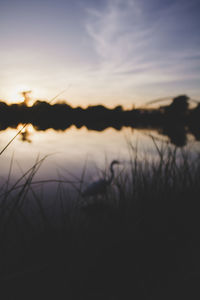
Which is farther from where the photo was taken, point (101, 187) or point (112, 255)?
point (101, 187)

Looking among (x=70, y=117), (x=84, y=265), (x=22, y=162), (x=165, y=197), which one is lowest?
(x=84, y=265)

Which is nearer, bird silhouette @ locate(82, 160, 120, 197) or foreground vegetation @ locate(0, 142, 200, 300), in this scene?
foreground vegetation @ locate(0, 142, 200, 300)

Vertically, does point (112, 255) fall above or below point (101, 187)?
below

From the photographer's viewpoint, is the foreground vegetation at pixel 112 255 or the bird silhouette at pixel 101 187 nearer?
the foreground vegetation at pixel 112 255

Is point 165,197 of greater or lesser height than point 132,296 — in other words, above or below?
above

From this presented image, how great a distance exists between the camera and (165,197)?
167cm

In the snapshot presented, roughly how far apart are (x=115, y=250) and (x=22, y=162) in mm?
5195

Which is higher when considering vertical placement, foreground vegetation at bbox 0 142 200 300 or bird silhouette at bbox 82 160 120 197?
bird silhouette at bbox 82 160 120 197

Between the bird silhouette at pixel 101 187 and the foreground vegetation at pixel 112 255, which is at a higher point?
the bird silhouette at pixel 101 187

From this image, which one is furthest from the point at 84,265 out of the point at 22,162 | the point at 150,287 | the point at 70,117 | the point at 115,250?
the point at 70,117

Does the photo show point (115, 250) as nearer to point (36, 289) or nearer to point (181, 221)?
point (36, 289)

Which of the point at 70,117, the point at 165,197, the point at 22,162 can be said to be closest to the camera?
the point at 165,197

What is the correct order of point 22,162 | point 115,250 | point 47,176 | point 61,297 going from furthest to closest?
point 22,162 → point 47,176 → point 115,250 → point 61,297

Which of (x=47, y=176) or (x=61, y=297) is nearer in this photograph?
(x=61, y=297)
